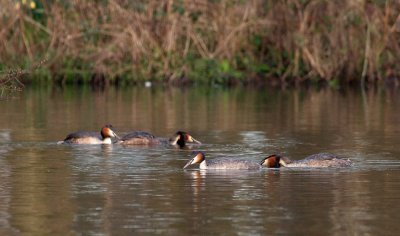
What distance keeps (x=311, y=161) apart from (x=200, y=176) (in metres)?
1.69

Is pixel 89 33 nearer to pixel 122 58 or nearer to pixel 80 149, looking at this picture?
pixel 122 58

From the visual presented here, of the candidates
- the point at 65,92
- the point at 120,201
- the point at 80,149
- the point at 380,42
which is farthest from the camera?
the point at 380,42

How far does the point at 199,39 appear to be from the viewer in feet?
138

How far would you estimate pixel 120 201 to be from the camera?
15023 millimetres

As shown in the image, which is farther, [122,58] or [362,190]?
[122,58]

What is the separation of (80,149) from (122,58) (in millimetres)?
20528

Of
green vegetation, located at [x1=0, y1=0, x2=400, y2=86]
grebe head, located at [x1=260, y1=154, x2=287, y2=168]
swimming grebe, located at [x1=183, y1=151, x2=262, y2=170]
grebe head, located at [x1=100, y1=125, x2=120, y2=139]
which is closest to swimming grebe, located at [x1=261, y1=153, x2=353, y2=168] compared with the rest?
grebe head, located at [x1=260, y1=154, x2=287, y2=168]

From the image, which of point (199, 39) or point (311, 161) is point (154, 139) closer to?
point (311, 161)

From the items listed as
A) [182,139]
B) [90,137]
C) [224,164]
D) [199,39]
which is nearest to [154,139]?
[182,139]

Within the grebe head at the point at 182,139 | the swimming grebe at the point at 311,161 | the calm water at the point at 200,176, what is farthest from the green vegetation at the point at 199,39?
the swimming grebe at the point at 311,161

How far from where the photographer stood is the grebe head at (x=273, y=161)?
18328 millimetres

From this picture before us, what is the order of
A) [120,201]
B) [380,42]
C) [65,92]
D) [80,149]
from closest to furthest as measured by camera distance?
1. [120,201]
2. [80,149]
3. [65,92]
4. [380,42]

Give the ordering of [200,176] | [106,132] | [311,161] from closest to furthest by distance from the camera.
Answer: [200,176], [311,161], [106,132]

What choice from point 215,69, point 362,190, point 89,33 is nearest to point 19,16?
point 89,33
